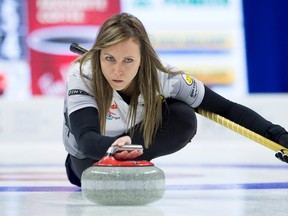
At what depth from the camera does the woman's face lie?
2076 mm

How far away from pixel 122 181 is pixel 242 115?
0.73 metres

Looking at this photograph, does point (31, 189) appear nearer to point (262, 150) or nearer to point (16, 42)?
point (262, 150)

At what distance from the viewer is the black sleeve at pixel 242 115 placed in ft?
7.54

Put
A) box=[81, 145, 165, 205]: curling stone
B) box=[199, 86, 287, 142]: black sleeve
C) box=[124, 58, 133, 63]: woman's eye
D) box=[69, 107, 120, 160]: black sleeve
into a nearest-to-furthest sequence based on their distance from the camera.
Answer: box=[81, 145, 165, 205]: curling stone < box=[69, 107, 120, 160]: black sleeve < box=[124, 58, 133, 63]: woman's eye < box=[199, 86, 287, 142]: black sleeve

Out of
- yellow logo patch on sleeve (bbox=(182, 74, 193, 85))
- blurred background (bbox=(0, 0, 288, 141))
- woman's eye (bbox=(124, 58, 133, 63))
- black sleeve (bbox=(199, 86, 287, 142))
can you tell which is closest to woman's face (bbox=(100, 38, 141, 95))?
woman's eye (bbox=(124, 58, 133, 63))

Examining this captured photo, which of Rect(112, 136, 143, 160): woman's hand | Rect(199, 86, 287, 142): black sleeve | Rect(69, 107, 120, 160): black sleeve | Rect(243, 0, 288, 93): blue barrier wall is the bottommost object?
Rect(243, 0, 288, 93): blue barrier wall

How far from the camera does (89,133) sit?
6.61 feet

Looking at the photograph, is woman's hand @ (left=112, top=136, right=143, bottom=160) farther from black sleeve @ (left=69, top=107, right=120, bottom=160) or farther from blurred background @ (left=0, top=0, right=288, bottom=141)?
blurred background @ (left=0, top=0, right=288, bottom=141)

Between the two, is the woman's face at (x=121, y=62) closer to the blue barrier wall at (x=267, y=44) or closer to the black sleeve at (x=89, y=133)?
the black sleeve at (x=89, y=133)

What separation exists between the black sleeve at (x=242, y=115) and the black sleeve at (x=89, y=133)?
0.47m

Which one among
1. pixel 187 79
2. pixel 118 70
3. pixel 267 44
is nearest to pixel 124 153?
pixel 118 70

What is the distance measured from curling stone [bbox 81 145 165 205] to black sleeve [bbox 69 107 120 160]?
16 cm

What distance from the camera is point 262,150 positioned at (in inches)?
218

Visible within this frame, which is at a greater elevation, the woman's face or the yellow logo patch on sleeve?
the woman's face
